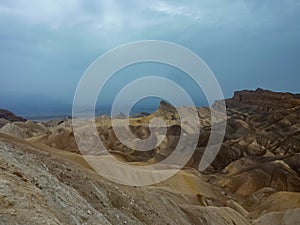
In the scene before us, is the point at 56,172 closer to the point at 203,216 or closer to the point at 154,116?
the point at 203,216

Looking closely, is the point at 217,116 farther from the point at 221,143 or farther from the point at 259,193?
the point at 259,193

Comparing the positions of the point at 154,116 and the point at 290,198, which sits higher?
the point at 154,116

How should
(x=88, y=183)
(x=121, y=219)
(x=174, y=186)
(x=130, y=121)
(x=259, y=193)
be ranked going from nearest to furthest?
(x=121, y=219) → (x=88, y=183) → (x=174, y=186) → (x=259, y=193) → (x=130, y=121)

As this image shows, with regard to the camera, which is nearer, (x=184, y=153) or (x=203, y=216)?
(x=203, y=216)

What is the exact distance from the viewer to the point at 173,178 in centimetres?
2877

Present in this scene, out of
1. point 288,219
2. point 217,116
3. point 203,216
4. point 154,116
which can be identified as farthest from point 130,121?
point 203,216

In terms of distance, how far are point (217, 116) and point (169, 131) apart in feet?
66.7

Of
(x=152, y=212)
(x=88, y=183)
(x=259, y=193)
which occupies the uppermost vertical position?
(x=88, y=183)

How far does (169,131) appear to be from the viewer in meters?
57.6

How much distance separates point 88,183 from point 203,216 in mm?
5920

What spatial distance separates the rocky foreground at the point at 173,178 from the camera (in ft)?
20.9

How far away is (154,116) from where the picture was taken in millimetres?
69688

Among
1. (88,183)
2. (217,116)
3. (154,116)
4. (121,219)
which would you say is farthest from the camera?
(217,116)

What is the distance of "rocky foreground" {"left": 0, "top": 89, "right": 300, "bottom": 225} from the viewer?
6.37m
